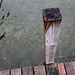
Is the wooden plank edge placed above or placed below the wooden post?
below

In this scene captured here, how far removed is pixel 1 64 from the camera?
6.61ft

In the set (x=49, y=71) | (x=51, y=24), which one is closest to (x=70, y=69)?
(x=49, y=71)

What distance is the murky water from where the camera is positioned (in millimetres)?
2053

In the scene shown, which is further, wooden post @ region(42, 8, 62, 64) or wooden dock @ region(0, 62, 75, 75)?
wooden dock @ region(0, 62, 75, 75)

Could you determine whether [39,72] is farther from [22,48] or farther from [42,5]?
[42,5]

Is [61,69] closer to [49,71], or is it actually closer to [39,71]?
[49,71]

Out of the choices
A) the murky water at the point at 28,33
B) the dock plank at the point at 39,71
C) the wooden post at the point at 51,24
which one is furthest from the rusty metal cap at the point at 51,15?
the murky water at the point at 28,33

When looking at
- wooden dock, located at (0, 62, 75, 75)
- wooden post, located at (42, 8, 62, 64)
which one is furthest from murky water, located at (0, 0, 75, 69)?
wooden post, located at (42, 8, 62, 64)

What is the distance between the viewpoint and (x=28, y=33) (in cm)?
239

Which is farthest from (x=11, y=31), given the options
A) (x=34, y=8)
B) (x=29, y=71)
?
(x=29, y=71)

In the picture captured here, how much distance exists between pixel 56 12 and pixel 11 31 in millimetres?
1877

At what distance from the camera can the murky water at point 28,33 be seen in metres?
2.05

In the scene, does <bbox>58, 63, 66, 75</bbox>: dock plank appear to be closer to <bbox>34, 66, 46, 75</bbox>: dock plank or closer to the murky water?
<bbox>34, 66, 46, 75</bbox>: dock plank

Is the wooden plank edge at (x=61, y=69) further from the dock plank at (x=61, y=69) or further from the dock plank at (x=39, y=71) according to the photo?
the dock plank at (x=39, y=71)
